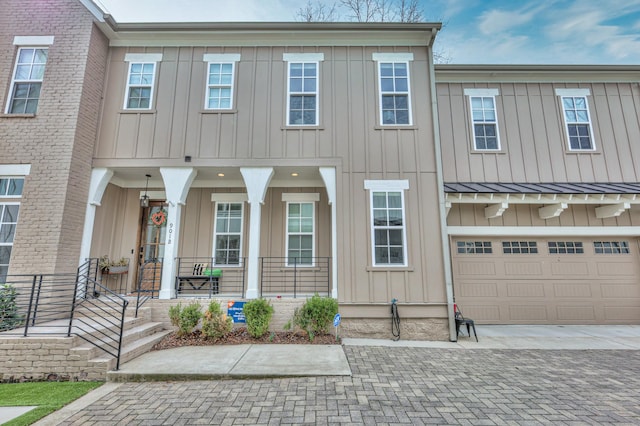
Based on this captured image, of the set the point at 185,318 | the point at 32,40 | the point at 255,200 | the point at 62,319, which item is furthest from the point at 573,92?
the point at 32,40

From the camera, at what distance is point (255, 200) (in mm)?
6906

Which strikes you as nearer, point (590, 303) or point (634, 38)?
point (590, 303)

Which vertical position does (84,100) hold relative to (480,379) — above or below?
above

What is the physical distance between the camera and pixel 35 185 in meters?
6.15

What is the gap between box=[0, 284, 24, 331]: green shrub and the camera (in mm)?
5008

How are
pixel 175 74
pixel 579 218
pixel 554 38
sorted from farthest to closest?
pixel 554 38, pixel 579 218, pixel 175 74

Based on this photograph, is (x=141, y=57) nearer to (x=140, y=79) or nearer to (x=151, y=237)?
(x=140, y=79)

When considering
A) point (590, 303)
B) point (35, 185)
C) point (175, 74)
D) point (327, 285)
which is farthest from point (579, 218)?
point (35, 185)

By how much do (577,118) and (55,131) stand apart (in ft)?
47.4

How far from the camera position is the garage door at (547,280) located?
7586 mm

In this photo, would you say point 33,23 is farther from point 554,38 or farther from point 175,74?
point 554,38

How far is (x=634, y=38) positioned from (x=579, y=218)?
377 inches

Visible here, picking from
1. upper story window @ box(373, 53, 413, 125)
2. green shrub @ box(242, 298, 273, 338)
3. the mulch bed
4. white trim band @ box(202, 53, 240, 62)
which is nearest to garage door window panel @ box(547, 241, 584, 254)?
upper story window @ box(373, 53, 413, 125)

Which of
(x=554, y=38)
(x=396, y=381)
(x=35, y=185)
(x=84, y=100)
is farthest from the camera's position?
(x=554, y=38)
